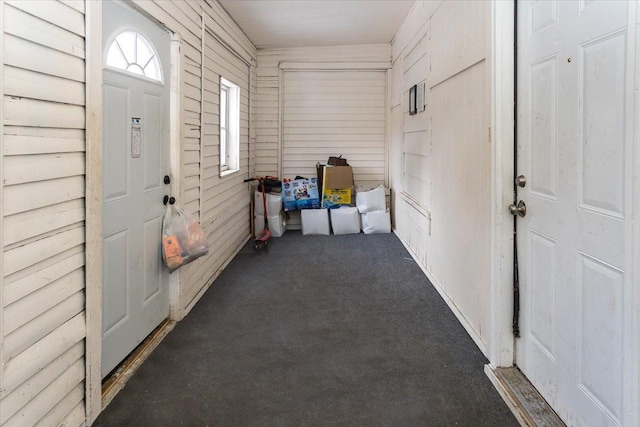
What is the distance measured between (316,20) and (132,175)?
3.50 m

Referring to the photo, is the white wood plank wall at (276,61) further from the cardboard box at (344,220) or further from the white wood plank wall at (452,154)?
the cardboard box at (344,220)

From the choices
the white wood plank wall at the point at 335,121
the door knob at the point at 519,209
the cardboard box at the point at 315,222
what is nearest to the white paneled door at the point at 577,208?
the door knob at the point at 519,209

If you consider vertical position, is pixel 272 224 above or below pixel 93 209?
below

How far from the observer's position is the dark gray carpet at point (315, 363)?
6.53 ft

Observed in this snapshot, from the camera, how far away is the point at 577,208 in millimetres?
1669

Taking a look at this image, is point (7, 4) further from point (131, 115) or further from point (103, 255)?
point (103, 255)

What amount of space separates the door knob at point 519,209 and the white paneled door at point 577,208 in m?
0.03

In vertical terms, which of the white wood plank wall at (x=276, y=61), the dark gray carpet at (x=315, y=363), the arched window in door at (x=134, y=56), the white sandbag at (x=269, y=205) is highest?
the white wood plank wall at (x=276, y=61)

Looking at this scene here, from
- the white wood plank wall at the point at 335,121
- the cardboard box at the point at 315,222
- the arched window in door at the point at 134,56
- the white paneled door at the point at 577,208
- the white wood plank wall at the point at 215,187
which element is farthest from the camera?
the white wood plank wall at the point at 335,121

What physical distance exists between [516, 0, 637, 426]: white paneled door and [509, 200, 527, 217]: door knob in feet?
0.09

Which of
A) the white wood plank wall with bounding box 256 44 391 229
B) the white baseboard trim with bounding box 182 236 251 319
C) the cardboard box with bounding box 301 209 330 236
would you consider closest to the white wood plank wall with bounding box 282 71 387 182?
the white wood plank wall with bounding box 256 44 391 229

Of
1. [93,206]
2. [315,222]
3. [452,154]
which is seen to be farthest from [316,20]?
[93,206]

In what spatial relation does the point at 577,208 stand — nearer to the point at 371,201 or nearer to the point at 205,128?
the point at 205,128

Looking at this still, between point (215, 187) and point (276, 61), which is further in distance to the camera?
point (276, 61)
